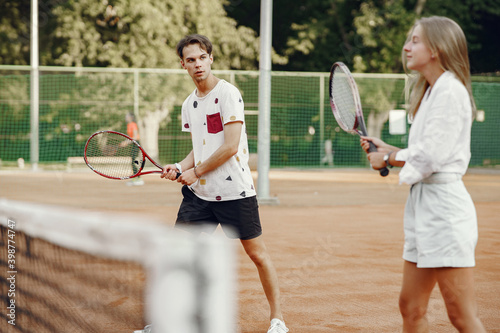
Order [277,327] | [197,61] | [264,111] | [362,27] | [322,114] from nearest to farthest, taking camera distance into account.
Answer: [197,61], [277,327], [264,111], [322,114], [362,27]

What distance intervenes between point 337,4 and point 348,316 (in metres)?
24.2

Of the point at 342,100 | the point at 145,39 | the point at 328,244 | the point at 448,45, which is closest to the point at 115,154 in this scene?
the point at 342,100

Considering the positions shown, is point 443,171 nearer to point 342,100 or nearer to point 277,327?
point 342,100

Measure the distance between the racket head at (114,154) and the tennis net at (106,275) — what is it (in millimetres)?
858

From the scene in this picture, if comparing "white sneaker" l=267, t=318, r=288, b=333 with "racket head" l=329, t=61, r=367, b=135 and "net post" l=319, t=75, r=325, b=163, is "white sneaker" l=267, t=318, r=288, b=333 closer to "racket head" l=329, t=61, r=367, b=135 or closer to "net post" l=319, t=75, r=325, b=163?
"racket head" l=329, t=61, r=367, b=135

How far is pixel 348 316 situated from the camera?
443 cm

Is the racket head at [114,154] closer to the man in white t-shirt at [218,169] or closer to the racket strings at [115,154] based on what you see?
the racket strings at [115,154]

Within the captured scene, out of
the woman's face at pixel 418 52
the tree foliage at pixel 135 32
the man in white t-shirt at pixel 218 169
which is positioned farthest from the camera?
→ the tree foliage at pixel 135 32

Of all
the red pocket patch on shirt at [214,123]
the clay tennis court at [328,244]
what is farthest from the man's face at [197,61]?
the clay tennis court at [328,244]

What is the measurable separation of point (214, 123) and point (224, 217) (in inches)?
20.9

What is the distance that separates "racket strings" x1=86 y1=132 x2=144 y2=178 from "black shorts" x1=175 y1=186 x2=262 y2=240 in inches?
21.8

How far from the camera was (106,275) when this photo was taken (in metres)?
2.58

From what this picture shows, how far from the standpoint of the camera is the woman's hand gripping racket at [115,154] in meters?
4.32

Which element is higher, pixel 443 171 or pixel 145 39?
pixel 145 39
